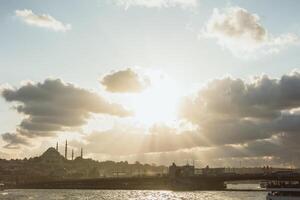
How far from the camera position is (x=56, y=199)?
19938 centimetres

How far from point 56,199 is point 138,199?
32.5 metres

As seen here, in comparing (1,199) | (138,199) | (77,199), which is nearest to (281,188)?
(138,199)

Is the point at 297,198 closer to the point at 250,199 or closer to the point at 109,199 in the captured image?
the point at 250,199

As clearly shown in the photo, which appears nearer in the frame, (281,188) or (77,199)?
(281,188)

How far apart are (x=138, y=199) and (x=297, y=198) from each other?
9440cm

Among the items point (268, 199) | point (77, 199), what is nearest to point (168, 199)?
point (77, 199)

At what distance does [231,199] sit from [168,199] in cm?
2434

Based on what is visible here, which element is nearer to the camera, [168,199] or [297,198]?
[297,198]

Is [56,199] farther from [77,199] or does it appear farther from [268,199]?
[268,199]

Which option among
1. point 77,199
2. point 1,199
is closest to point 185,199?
point 77,199

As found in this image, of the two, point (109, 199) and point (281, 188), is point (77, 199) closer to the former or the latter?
point (109, 199)

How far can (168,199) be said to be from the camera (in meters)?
198

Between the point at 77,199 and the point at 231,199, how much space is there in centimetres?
5951

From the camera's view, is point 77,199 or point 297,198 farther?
point 77,199
